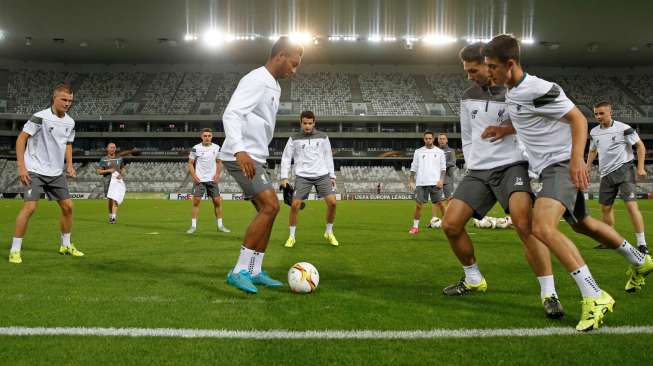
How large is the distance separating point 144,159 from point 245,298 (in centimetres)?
5572

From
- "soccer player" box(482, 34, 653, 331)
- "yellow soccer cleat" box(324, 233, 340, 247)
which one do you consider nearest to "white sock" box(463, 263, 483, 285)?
"soccer player" box(482, 34, 653, 331)

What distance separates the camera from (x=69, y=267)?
655cm

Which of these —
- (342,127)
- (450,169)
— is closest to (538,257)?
(450,169)

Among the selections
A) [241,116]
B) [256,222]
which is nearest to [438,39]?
[241,116]

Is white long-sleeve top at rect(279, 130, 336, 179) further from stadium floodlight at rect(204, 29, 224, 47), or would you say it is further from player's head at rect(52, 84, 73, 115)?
stadium floodlight at rect(204, 29, 224, 47)

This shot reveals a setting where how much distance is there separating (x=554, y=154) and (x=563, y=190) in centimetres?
35

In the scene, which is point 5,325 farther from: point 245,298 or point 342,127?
point 342,127

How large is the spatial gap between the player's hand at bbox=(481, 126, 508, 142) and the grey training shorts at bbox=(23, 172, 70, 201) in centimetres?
614

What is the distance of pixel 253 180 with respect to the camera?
16.5 feet

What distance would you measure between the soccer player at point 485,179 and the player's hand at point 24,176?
5.80 m

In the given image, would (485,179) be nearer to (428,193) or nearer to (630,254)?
(630,254)

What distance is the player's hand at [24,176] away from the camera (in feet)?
22.2

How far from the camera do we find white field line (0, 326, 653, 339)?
3393 millimetres

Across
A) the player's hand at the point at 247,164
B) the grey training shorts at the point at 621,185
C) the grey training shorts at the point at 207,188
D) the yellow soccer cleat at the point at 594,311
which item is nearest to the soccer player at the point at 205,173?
the grey training shorts at the point at 207,188
